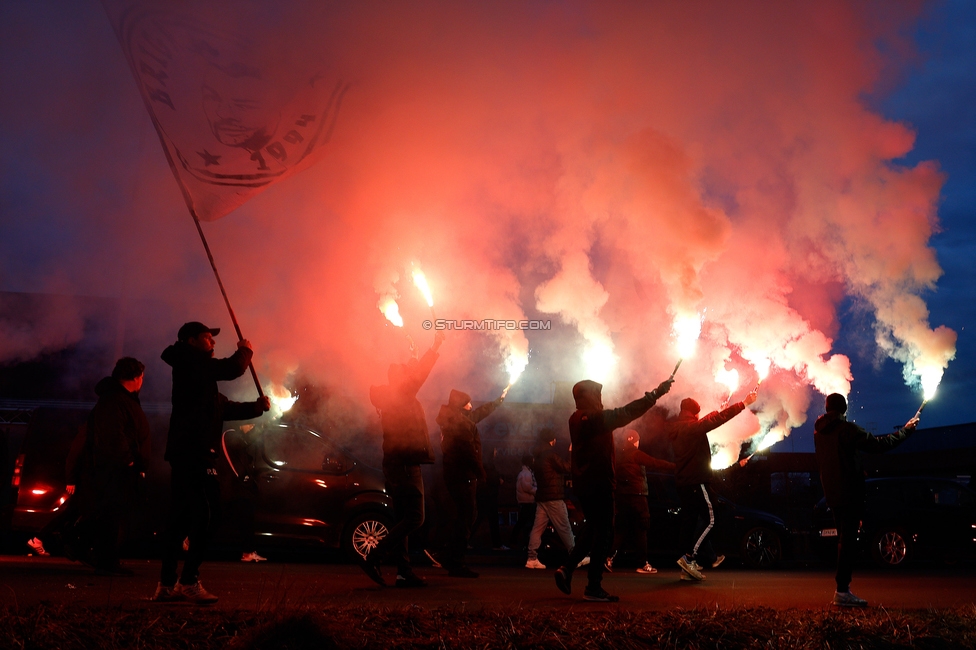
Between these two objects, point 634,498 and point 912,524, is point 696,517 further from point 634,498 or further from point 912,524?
point 912,524

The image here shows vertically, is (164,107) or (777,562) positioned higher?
(164,107)

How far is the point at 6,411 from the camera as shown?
18.3 meters

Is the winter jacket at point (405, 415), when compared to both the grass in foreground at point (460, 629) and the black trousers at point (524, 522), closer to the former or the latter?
the grass in foreground at point (460, 629)

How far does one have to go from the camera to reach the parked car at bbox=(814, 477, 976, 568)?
1204cm

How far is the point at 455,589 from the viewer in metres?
6.76

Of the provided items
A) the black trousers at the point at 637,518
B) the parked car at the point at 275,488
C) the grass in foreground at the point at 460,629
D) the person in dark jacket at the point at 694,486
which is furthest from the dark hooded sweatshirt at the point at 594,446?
the parked car at the point at 275,488

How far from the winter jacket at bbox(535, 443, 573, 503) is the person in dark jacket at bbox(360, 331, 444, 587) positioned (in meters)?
3.19

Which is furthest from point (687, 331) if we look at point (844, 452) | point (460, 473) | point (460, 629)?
point (460, 629)

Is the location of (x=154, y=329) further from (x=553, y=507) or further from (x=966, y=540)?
(x=966, y=540)

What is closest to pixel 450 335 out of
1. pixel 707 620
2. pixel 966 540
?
pixel 966 540

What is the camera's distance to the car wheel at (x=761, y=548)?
11.5 meters

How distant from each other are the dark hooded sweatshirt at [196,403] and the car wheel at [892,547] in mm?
10182

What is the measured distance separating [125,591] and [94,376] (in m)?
16.7

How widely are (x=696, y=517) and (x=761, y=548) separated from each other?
13.2 feet
